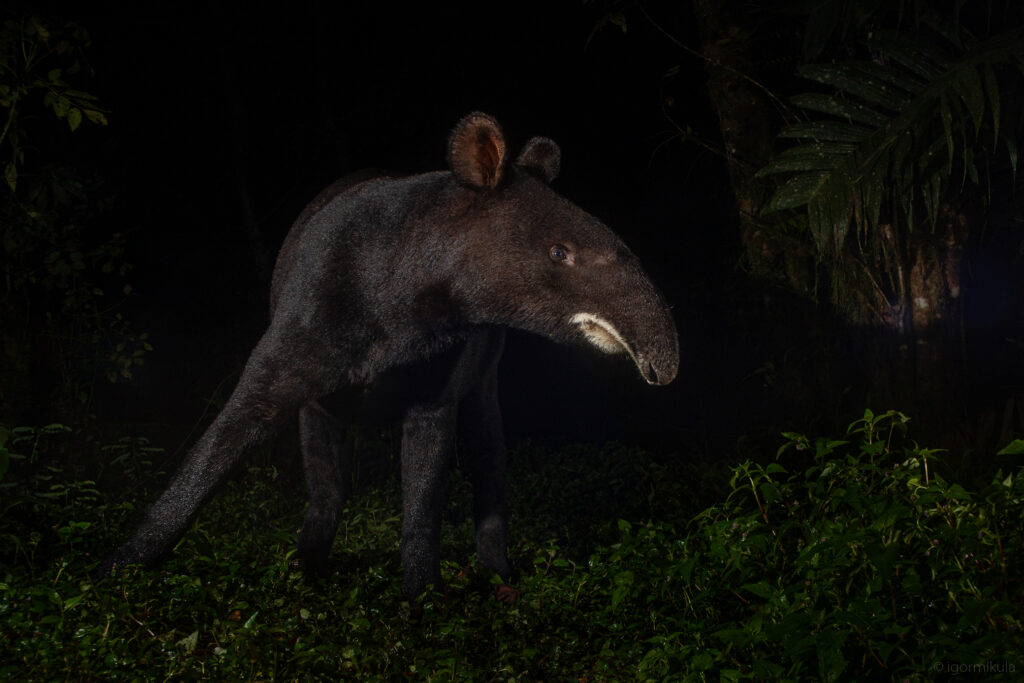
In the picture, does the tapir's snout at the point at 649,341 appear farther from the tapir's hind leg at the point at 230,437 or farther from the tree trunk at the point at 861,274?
the tree trunk at the point at 861,274

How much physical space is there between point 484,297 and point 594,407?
4.26 m

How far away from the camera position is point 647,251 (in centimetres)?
772

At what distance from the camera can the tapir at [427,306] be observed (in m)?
3.61

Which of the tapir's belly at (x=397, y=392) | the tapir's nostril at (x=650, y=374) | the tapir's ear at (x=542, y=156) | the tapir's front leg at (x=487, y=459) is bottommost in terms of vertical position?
the tapir's front leg at (x=487, y=459)

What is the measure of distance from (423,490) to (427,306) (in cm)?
83

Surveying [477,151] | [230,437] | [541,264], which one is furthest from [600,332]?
[230,437]

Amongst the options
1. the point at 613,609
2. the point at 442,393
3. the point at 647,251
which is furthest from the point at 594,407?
the point at 613,609

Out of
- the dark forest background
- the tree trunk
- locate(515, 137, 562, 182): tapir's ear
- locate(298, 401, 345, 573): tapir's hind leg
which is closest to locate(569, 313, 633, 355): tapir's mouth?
locate(515, 137, 562, 182): tapir's ear

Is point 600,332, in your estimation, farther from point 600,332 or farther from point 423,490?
point 423,490

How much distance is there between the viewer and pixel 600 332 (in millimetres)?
3604

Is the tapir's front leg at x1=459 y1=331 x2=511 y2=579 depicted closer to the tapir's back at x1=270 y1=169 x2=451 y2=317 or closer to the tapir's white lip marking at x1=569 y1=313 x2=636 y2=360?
the tapir's back at x1=270 y1=169 x2=451 y2=317

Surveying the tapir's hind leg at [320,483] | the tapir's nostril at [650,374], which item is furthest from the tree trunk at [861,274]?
the tapir's hind leg at [320,483]

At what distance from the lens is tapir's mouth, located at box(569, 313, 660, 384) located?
354cm

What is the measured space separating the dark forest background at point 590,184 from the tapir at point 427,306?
1526 mm
